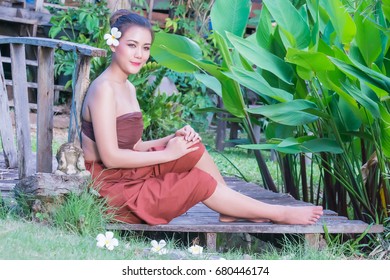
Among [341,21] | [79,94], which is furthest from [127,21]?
[341,21]

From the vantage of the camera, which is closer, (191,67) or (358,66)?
(358,66)

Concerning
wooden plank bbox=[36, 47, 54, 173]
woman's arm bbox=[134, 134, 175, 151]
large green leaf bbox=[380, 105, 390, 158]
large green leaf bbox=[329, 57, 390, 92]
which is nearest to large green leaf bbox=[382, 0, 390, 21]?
large green leaf bbox=[329, 57, 390, 92]

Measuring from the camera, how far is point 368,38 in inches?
167

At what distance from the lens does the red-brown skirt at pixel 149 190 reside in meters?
3.94

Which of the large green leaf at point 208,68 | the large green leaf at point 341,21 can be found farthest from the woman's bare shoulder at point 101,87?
the large green leaf at point 341,21

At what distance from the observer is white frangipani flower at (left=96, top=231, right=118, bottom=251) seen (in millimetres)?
3516

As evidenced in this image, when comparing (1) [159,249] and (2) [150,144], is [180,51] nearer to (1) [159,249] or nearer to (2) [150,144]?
(2) [150,144]

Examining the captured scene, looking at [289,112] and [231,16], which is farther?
[231,16]

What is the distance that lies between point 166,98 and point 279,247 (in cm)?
383

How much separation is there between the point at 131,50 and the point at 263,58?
2.65ft

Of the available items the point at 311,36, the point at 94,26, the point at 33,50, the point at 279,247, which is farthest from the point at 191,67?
the point at 33,50

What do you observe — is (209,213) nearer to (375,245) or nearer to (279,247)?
(279,247)

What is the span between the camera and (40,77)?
168 inches

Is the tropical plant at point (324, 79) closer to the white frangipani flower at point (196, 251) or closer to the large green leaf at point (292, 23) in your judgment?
the large green leaf at point (292, 23)
